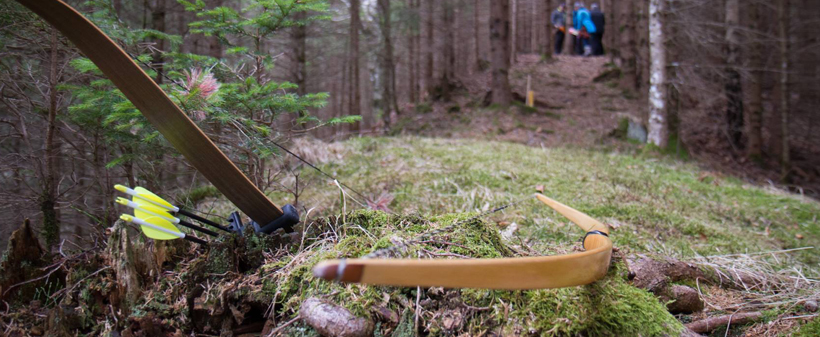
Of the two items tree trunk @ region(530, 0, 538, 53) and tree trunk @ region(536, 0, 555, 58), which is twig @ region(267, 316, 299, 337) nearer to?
tree trunk @ region(536, 0, 555, 58)

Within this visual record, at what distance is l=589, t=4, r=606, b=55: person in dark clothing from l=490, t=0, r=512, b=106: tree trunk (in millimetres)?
8010

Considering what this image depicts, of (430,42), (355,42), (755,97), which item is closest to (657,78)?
(755,97)

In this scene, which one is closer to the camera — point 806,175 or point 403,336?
point 403,336

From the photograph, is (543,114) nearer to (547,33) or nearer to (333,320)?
(547,33)

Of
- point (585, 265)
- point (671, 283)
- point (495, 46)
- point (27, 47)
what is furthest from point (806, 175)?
point (27, 47)

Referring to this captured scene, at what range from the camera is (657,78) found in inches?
336

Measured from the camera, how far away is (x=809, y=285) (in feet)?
7.82

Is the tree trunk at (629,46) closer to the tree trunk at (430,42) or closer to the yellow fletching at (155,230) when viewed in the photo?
the tree trunk at (430,42)

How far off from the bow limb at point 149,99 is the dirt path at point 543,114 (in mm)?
8742

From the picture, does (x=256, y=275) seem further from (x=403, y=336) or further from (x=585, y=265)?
(x=585, y=265)

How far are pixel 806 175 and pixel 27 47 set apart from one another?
1777 cm

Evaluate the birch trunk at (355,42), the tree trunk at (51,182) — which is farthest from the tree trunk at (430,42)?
the tree trunk at (51,182)

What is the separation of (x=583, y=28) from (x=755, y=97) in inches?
370

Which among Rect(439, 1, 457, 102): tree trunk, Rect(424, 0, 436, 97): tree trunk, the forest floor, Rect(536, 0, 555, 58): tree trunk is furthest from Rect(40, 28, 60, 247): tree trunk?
Rect(536, 0, 555, 58): tree trunk
